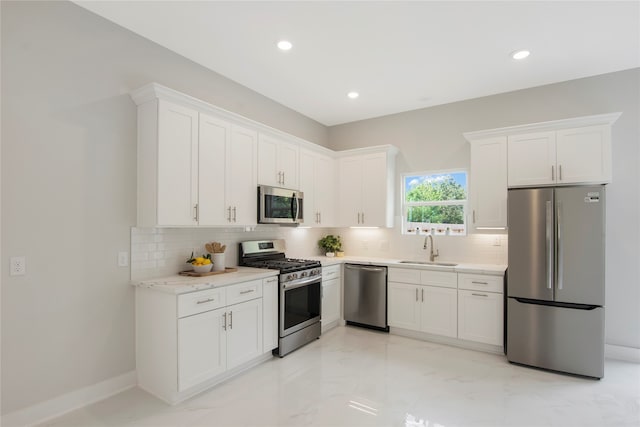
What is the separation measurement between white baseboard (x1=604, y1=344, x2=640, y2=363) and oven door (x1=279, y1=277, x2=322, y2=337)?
3221 mm

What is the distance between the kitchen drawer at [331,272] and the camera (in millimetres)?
4344

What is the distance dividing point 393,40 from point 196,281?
2782mm

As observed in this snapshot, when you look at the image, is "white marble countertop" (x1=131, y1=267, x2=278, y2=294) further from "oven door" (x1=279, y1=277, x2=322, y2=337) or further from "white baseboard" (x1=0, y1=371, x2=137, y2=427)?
"white baseboard" (x1=0, y1=371, x2=137, y2=427)

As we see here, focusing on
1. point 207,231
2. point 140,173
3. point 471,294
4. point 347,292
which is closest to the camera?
point 140,173

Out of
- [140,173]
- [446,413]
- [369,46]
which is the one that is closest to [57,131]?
[140,173]

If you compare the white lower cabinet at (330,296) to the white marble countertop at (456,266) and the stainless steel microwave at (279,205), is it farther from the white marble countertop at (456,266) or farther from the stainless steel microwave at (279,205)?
the stainless steel microwave at (279,205)

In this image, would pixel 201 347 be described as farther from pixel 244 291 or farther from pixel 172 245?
pixel 172 245

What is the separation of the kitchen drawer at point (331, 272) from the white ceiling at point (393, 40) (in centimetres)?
231

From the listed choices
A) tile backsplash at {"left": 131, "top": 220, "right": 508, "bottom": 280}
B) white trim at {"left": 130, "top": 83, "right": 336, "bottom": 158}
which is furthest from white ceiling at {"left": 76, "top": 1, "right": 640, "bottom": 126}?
tile backsplash at {"left": 131, "top": 220, "right": 508, "bottom": 280}

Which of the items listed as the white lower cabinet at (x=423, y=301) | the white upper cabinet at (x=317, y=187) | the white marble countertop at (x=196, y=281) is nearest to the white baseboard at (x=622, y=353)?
the white lower cabinet at (x=423, y=301)

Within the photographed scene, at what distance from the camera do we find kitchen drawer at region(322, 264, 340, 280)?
4.34 metres

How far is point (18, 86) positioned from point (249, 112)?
224 centimetres

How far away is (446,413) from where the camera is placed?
2.53 m

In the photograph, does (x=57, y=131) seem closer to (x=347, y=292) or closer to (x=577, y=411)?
(x=347, y=292)
